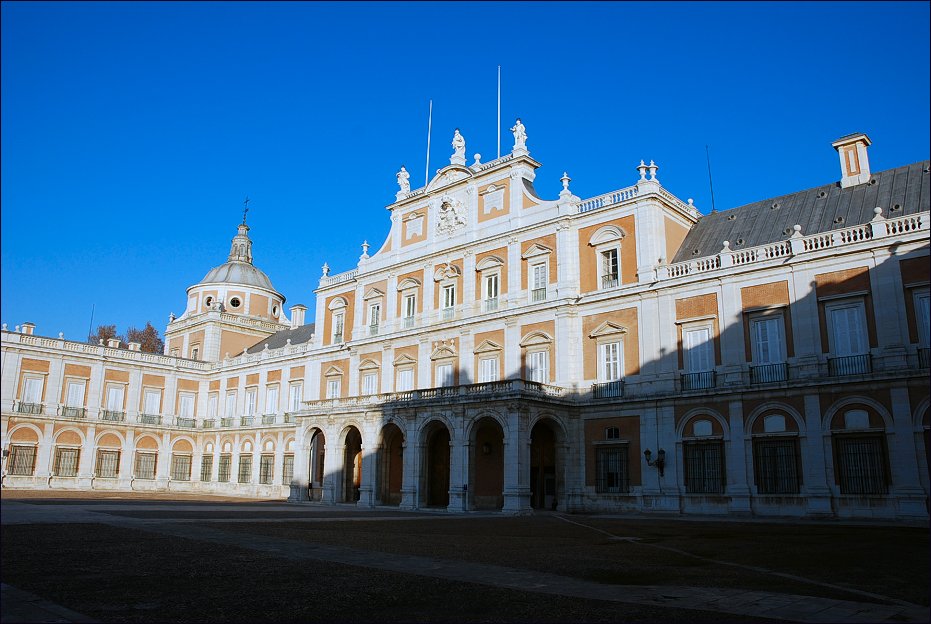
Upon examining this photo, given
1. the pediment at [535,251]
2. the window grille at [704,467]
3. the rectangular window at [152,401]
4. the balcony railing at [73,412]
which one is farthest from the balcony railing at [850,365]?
the rectangular window at [152,401]

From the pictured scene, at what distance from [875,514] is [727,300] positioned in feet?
32.1

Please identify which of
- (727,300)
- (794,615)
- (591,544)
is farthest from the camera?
(727,300)

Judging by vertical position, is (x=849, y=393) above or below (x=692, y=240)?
below

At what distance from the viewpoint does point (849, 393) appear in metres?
27.0

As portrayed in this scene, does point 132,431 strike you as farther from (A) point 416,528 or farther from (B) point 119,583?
(B) point 119,583

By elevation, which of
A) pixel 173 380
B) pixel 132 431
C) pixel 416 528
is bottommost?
pixel 416 528

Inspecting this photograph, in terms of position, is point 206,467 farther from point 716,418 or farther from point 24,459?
point 716,418

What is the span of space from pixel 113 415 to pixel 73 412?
281cm

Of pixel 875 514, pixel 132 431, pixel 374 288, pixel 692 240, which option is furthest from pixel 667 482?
pixel 132 431

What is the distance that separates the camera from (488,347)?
38.4 meters

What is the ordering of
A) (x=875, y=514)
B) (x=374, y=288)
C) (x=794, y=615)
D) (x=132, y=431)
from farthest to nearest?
(x=132, y=431), (x=374, y=288), (x=875, y=514), (x=794, y=615)

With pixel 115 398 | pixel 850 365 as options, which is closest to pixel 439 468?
pixel 850 365

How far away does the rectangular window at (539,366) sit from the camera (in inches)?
1419

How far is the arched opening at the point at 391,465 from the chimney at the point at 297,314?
95.5 ft
